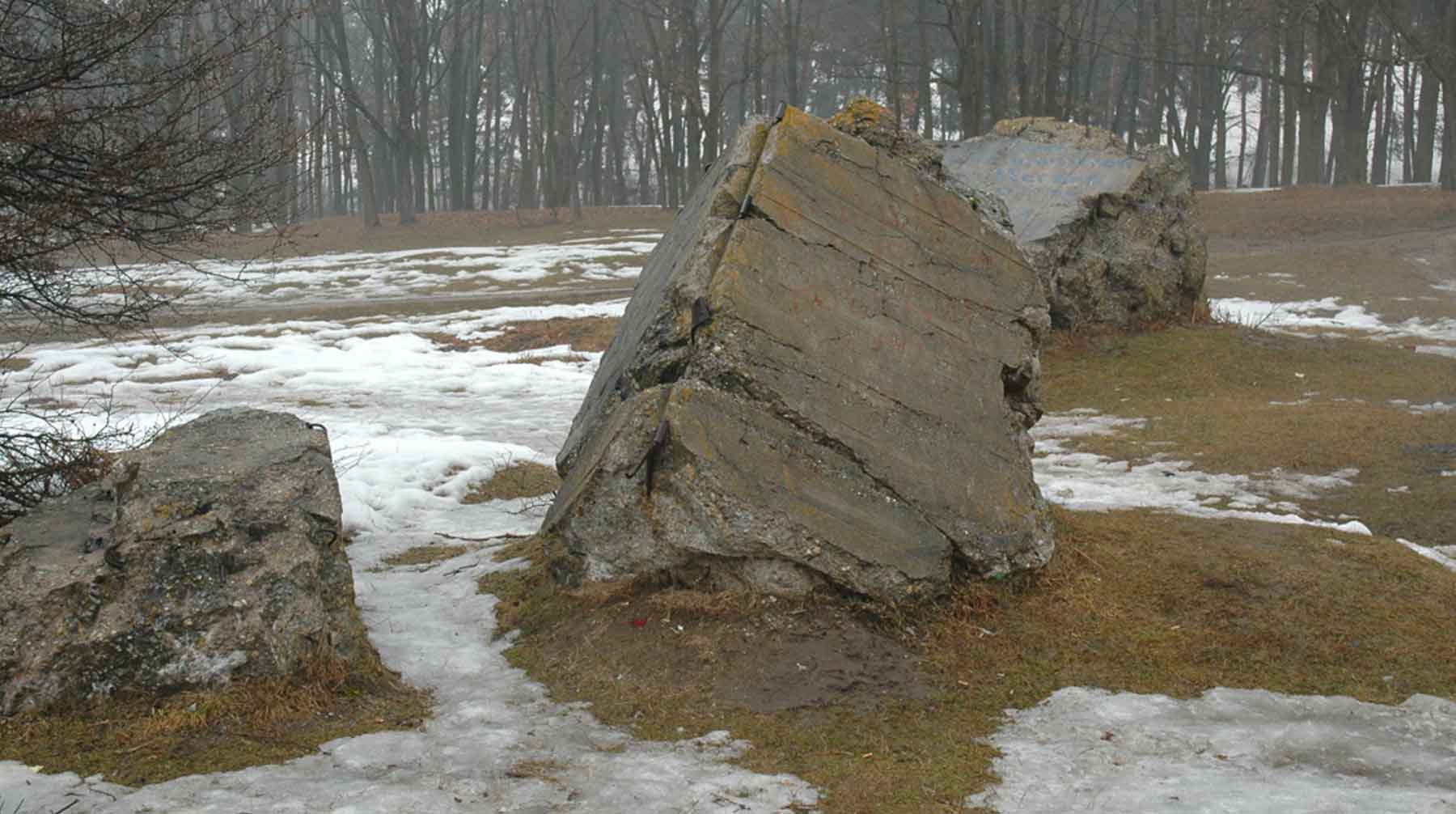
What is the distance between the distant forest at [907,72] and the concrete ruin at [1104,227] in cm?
1426

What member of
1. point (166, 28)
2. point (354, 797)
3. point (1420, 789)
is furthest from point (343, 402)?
point (1420, 789)

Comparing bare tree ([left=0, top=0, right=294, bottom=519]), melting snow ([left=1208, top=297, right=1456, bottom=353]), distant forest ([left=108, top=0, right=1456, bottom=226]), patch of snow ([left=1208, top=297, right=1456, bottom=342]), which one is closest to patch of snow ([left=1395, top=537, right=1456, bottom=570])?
bare tree ([left=0, top=0, right=294, bottom=519])

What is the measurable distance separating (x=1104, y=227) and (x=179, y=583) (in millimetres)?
9880

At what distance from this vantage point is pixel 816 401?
5.18 metres

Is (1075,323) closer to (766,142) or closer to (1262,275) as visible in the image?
(766,142)

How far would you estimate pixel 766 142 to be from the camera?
6.05 m

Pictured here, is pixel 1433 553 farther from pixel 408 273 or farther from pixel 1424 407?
pixel 408 273

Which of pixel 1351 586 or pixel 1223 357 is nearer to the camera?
pixel 1351 586

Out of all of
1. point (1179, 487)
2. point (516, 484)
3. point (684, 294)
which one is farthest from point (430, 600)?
point (1179, 487)

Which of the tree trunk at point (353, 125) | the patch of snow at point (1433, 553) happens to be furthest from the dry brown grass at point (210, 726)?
the tree trunk at point (353, 125)

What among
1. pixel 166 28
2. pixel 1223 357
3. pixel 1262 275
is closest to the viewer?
pixel 166 28

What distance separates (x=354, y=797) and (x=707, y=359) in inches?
86.7

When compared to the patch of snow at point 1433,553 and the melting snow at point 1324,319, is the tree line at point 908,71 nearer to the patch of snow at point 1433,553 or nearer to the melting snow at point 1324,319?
the melting snow at point 1324,319

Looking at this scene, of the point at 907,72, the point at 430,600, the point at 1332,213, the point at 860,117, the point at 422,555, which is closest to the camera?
the point at 430,600
